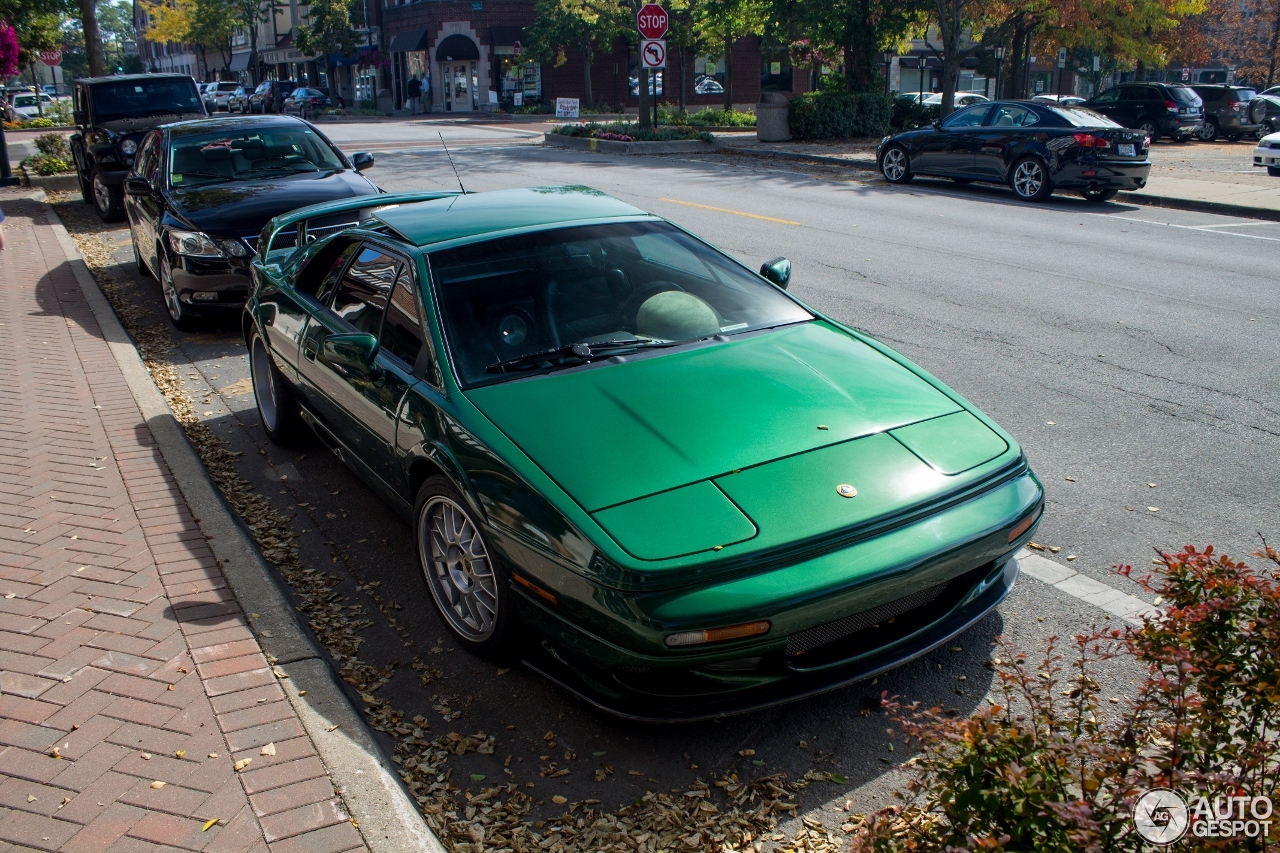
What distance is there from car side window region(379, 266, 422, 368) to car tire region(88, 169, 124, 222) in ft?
44.0

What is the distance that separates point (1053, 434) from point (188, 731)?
186 inches

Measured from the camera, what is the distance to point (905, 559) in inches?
129

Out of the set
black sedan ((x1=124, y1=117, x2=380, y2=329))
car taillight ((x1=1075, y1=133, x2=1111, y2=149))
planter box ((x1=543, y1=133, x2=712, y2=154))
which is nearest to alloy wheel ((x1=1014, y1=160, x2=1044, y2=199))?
car taillight ((x1=1075, y1=133, x2=1111, y2=149))

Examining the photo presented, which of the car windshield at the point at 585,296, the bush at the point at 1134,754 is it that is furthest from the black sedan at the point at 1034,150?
the bush at the point at 1134,754

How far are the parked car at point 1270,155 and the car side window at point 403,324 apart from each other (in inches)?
818

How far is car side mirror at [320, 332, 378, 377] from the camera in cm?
442

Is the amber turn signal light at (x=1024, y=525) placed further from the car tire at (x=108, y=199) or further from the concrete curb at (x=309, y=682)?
the car tire at (x=108, y=199)

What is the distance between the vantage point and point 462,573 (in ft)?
13.1

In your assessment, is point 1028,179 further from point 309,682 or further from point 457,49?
point 457,49

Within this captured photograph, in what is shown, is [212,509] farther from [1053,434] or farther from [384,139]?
[384,139]

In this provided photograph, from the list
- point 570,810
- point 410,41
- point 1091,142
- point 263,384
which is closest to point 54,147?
point 263,384

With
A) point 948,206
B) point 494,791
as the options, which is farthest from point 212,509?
point 948,206

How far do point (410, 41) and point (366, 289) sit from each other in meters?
57.8

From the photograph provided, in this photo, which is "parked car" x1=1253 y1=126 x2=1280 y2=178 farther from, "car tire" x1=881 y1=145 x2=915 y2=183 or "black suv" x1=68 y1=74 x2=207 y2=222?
"black suv" x1=68 y1=74 x2=207 y2=222
